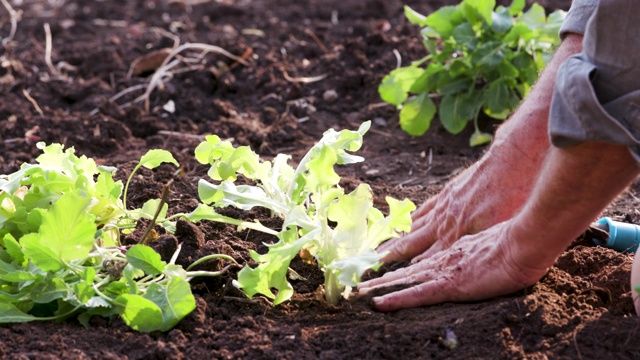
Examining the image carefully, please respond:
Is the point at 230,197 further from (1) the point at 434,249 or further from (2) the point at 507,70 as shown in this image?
(2) the point at 507,70

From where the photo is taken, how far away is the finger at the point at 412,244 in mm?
2848

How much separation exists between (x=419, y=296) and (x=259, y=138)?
1.98 meters

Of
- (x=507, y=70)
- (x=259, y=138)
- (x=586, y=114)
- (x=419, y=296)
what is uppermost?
(x=586, y=114)

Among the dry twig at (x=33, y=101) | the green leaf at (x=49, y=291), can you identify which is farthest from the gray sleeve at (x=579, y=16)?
the dry twig at (x=33, y=101)

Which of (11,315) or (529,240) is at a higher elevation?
(529,240)

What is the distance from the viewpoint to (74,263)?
8.08ft

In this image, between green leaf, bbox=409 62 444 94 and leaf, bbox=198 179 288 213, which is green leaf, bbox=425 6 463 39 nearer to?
green leaf, bbox=409 62 444 94

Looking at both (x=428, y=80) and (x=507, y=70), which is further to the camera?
(x=428, y=80)

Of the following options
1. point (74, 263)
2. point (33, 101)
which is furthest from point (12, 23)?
point (74, 263)

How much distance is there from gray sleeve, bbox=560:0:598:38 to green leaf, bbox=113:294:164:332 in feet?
4.34

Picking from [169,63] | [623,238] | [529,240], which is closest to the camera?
[529,240]

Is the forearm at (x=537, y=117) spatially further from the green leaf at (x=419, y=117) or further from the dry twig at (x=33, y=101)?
the dry twig at (x=33, y=101)

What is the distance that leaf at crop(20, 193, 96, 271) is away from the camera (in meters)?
2.34

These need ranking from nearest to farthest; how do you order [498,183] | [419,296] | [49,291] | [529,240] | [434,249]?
[529,240], [49,291], [419,296], [498,183], [434,249]
